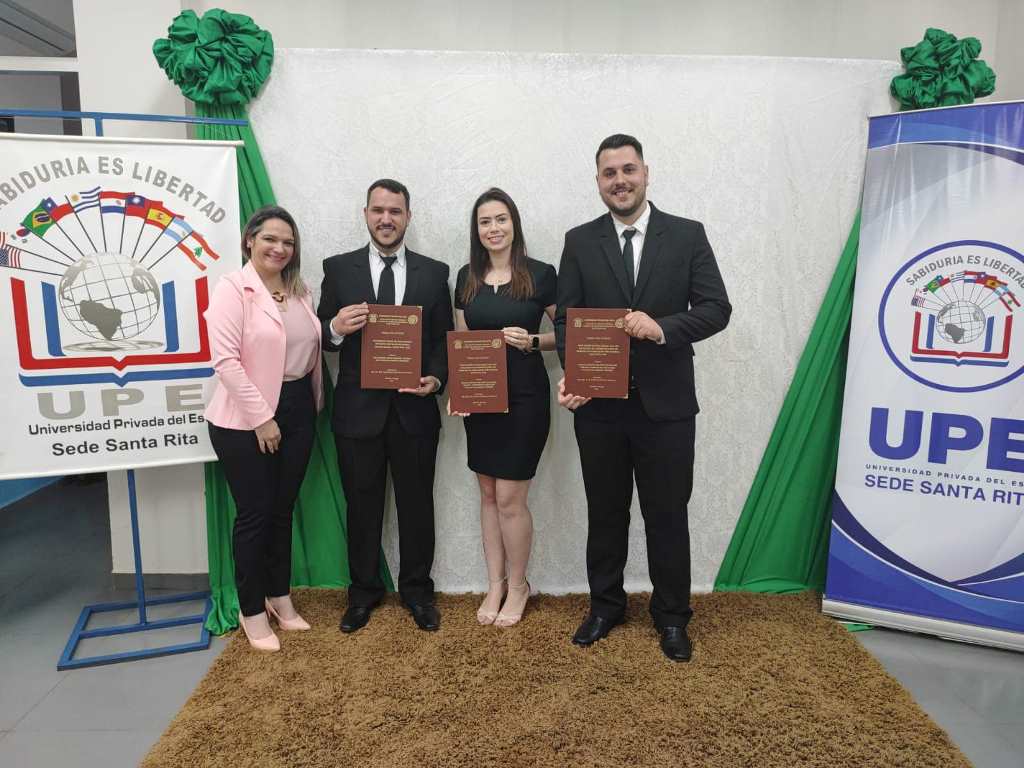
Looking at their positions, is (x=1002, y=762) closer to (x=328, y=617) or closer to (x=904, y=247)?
(x=904, y=247)

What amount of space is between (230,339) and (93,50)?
158cm

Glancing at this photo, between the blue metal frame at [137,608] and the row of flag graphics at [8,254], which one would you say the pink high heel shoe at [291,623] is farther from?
the row of flag graphics at [8,254]

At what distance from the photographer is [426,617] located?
9.04ft

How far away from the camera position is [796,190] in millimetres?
2924

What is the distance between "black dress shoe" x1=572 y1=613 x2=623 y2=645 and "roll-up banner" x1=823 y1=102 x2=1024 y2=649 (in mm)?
1005

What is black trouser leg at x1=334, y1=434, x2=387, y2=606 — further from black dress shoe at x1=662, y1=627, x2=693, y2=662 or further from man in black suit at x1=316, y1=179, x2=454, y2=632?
black dress shoe at x1=662, y1=627, x2=693, y2=662

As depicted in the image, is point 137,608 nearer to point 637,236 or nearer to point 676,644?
point 676,644

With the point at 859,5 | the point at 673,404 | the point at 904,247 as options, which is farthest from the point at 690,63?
the point at 673,404

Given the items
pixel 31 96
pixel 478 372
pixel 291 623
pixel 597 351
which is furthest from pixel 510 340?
pixel 31 96

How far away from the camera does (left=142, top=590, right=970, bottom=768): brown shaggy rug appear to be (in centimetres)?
201

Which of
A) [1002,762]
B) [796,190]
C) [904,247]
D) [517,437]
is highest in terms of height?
[796,190]

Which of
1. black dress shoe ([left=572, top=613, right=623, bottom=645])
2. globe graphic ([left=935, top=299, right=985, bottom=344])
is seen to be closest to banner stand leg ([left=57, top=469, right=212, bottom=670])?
black dress shoe ([left=572, top=613, right=623, bottom=645])

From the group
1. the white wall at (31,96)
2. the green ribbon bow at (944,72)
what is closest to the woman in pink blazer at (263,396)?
the green ribbon bow at (944,72)

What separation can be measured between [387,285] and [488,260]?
41 centimetres
